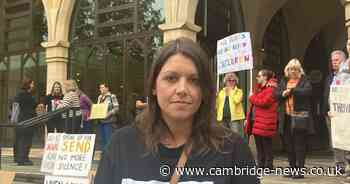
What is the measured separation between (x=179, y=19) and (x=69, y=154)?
592 centimetres

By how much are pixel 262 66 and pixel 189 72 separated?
1332 cm

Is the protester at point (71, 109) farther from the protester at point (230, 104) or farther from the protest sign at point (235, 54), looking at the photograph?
the protest sign at point (235, 54)

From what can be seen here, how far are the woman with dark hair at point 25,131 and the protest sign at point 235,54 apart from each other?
3577 millimetres

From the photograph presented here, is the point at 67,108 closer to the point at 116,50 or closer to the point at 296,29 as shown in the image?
the point at 116,50

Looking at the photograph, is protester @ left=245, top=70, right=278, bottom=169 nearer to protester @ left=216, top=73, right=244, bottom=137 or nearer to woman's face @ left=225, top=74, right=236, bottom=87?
protester @ left=216, top=73, right=244, bottom=137

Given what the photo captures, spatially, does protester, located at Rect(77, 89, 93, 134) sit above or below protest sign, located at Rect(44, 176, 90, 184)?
above

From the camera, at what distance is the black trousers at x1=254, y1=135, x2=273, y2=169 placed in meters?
7.36

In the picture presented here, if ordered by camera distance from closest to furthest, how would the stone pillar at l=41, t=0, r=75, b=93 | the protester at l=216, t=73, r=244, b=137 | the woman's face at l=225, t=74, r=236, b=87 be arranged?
the protester at l=216, t=73, r=244, b=137
the woman's face at l=225, t=74, r=236, b=87
the stone pillar at l=41, t=0, r=75, b=93

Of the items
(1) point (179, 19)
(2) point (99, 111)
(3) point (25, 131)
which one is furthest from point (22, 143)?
(1) point (179, 19)

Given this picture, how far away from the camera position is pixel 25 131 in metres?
8.95

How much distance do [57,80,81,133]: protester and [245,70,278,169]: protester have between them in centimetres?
329

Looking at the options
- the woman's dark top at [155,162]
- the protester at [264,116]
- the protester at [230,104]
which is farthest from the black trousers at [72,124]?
the woman's dark top at [155,162]

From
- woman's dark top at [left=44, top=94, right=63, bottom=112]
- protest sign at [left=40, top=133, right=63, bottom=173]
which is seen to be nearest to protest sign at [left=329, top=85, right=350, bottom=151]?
protest sign at [left=40, top=133, right=63, bottom=173]

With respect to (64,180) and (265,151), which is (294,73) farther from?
(64,180)
